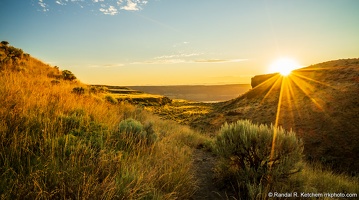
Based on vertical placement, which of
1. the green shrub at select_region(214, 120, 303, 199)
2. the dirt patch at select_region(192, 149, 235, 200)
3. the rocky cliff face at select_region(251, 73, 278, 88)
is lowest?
the dirt patch at select_region(192, 149, 235, 200)

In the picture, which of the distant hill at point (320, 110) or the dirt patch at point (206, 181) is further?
the distant hill at point (320, 110)

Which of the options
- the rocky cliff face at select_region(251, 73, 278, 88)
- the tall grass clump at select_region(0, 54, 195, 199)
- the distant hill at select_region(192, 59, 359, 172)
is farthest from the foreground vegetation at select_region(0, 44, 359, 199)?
the rocky cliff face at select_region(251, 73, 278, 88)

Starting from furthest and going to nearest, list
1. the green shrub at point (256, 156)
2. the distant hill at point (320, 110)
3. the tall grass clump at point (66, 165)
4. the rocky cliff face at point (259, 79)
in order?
the rocky cliff face at point (259, 79)
the distant hill at point (320, 110)
the green shrub at point (256, 156)
the tall grass clump at point (66, 165)

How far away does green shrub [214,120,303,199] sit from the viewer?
5.41m

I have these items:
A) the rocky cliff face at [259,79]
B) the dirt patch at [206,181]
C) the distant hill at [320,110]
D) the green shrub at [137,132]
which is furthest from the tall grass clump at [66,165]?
the rocky cliff face at [259,79]

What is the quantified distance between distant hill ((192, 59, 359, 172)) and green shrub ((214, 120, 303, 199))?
260 inches

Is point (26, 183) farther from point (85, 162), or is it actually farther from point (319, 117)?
point (319, 117)

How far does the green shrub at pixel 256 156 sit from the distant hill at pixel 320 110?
6.61 meters

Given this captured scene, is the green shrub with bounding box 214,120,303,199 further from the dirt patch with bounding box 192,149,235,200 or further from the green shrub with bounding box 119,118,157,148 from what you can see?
the green shrub with bounding box 119,118,157,148

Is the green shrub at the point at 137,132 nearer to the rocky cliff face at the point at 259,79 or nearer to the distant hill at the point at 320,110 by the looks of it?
the distant hill at the point at 320,110

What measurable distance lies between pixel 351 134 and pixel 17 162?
13.5m

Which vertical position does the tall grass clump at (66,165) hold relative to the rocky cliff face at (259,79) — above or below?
below

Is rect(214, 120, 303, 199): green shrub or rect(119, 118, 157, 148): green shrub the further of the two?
rect(119, 118, 157, 148): green shrub

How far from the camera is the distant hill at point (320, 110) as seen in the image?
11617mm
